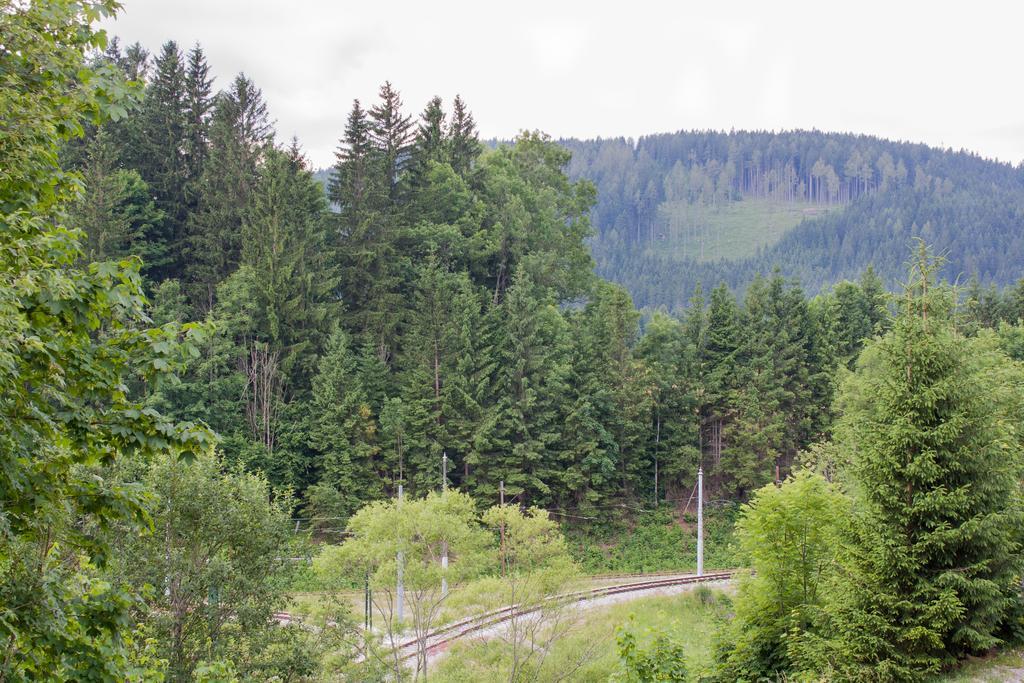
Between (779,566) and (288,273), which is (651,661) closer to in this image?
(779,566)

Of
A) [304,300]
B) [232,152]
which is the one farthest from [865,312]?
[232,152]

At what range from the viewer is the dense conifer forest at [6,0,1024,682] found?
20.4 ft

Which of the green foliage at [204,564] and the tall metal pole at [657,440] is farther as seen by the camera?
the tall metal pole at [657,440]

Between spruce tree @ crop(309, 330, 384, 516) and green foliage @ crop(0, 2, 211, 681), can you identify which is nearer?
green foliage @ crop(0, 2, 211, 681)

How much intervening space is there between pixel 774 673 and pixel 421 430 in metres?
30.4

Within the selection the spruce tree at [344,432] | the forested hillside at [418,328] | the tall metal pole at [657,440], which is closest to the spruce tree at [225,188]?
the forested hillside at [418,328]

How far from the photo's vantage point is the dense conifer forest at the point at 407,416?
6211mm

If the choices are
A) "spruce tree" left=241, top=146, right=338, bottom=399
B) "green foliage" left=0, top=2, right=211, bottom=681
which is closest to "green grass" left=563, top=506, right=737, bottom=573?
"spruce tree" left=241, top=146, right=338, bottom=399

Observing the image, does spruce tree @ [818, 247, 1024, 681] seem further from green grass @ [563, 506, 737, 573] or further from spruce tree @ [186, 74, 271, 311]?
spruce tree @ [186, 74, 271, 311]

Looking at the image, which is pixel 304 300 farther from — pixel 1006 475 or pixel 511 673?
pixel 1006 475

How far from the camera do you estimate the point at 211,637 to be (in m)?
19.2

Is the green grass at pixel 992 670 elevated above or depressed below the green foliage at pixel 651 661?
below

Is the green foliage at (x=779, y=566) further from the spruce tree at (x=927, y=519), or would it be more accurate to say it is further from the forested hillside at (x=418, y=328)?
the forested hillside at (x=418, y=328)

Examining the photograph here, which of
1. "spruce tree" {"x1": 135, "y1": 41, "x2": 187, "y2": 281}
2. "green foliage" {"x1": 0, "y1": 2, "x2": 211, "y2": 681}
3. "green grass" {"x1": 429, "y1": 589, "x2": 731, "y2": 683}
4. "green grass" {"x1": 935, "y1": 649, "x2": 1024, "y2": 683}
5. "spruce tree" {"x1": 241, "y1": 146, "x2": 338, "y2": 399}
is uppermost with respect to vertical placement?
"spruce tree" {"x1": 135, "y1": 41, "x2": 187, "y2": 281}
